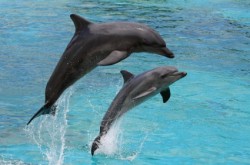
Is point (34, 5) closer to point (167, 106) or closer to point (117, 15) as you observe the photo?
point (117, 15)

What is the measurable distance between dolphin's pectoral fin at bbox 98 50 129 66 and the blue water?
2.66m

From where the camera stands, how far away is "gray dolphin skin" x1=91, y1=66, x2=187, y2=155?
5.61 m

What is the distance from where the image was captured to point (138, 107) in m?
9.27

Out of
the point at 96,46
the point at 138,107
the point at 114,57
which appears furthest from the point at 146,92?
the point at 138,107

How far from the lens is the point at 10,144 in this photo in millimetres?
7398

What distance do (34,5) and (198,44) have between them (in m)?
6.92

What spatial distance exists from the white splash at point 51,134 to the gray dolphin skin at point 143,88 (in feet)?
4.61

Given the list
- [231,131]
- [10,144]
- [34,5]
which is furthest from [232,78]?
[34,5]

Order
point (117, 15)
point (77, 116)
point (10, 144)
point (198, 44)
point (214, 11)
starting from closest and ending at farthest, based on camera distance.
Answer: point (10, 144), point (77, 116), point (198, 44), point (117, 15), point (214, 11)

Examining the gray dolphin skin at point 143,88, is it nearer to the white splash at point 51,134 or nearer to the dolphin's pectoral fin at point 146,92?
the dolphin's pectoral fin at point 146,92

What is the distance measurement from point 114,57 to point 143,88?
46.8 inches

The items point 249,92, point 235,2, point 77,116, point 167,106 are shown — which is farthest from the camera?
point 235,2

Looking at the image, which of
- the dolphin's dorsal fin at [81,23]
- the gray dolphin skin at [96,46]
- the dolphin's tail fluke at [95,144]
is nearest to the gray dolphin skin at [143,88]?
the dolphin's tail fluke at [95,144]

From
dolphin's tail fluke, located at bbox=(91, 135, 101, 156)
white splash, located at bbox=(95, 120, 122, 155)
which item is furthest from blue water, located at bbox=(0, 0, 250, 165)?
dolphin's tail fluke, located at bbox=(91, 135, 101, 156)
